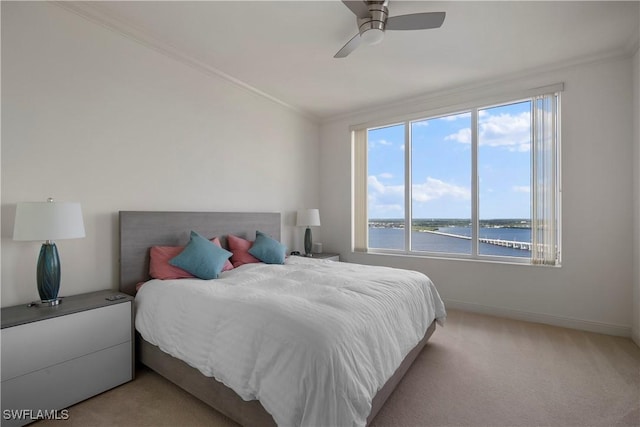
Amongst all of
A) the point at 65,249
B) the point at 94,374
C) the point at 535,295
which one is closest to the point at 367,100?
the point at 535,295

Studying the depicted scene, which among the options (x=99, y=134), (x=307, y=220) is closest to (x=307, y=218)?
(x=307, y=220)

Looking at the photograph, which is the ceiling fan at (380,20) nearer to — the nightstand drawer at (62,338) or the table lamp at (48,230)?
the table lamp at (48,230)

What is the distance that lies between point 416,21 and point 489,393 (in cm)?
265

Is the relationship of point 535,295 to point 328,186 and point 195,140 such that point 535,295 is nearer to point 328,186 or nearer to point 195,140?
point 328,186

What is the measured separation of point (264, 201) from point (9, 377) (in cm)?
276

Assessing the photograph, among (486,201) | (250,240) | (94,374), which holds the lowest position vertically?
(94,374)

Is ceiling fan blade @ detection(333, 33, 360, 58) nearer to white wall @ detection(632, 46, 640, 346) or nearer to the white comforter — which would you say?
the white comforter

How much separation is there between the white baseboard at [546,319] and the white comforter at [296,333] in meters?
1.54

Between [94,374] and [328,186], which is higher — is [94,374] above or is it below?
below

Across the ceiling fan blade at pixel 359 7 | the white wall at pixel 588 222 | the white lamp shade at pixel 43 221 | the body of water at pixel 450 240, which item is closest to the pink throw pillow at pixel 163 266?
the white lamp shade at pixel 43 221

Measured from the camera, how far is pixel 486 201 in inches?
143

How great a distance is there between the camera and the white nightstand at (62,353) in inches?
62.7

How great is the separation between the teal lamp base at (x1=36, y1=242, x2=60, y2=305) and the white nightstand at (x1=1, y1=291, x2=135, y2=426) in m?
0.08

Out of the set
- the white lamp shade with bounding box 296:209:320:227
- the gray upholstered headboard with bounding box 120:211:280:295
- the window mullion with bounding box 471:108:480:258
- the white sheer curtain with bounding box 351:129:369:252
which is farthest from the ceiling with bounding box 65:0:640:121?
the white lamp shade with bounding box 296:209:320:227
